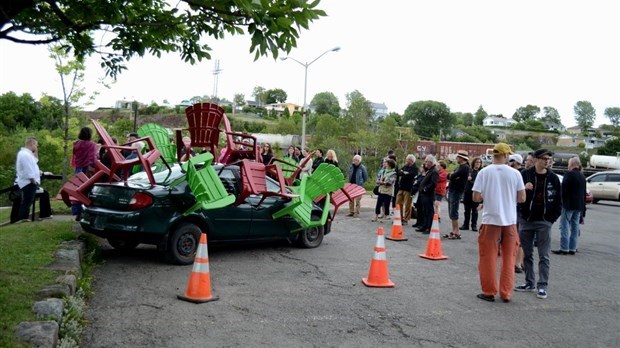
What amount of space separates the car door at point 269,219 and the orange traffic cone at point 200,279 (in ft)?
9.33

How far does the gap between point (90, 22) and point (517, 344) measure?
556 centimetres

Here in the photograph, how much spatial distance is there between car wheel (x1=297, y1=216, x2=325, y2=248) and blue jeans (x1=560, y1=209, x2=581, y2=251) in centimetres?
490

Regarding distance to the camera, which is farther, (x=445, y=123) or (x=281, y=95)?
(x=281, y=95)

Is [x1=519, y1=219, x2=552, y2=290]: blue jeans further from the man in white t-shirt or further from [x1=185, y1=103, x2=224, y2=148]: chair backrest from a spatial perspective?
[x1=185, y1=103, x2=224, y2=148]: chair backrest

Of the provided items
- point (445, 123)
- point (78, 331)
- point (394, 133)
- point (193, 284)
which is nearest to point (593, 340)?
point (193, 284)

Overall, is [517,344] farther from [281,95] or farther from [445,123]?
[281,95]

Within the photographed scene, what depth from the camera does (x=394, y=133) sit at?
4706cm

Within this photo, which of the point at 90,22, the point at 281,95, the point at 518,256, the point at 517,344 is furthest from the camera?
the point at 281,95

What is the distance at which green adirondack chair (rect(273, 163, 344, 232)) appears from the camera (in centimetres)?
961

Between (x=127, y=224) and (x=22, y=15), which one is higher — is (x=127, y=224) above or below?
below

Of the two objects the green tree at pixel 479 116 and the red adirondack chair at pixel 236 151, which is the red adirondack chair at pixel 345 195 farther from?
the green tree at pixel 479 116

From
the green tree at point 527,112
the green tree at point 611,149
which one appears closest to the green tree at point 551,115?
the green tree at point 527,112

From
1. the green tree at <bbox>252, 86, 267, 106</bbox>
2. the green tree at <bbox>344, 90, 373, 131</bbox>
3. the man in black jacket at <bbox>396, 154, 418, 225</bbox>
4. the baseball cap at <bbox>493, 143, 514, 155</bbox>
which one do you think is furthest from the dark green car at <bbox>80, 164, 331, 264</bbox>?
the green tree at <bbox>252, 86, 267, 106</bbox>

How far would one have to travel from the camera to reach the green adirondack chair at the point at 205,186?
7820 millimetres
